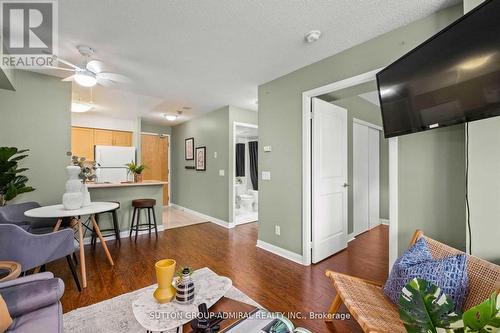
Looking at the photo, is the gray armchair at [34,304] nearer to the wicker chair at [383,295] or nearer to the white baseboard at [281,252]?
the wicker chair at [383,295]

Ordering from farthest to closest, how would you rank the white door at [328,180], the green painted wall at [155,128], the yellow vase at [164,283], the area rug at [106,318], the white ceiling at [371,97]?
1. the green painted wall at [155,128]
2. the white ceiling at [371,97]
3. the white door at [328,180]
4. the area rug at [106,318]
5. the yellow vase at [164,283]

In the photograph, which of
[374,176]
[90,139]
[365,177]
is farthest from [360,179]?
[90,139]

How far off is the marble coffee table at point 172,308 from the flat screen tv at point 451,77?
1824 mm

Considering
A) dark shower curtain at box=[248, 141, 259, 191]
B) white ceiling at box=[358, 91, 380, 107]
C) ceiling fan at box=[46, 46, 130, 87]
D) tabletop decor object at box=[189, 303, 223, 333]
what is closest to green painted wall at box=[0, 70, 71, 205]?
ceiling fan at box=[46, 46, 130, 87]

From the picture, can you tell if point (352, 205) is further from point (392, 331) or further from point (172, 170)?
point (172, 170)

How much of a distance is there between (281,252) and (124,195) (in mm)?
2868

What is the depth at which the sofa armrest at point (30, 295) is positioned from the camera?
114 cm

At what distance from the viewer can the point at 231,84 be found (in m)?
3.31

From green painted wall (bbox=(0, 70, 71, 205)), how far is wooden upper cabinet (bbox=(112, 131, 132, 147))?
8.65ft

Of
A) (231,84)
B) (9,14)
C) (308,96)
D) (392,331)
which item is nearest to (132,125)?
(231,84)

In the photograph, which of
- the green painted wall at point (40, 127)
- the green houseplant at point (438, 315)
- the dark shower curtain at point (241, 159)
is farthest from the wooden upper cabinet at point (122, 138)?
the green houseplant at point (438, 315)

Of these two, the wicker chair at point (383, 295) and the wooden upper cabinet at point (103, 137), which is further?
the wooden upper cabinet at point (103, 137)

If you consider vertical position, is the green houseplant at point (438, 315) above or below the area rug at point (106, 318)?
above

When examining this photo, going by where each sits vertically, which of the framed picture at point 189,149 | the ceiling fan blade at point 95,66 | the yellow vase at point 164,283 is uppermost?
the ceiling fan blade at point 95,66
